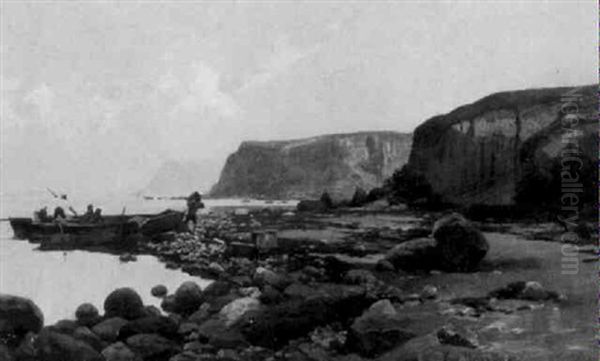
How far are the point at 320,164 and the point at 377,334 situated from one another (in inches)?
5749

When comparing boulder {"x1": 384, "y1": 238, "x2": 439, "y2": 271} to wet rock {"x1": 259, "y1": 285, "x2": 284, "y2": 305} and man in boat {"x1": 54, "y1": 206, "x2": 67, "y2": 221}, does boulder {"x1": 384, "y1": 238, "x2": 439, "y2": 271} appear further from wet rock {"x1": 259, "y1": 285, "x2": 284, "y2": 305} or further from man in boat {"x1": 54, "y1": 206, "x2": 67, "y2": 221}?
man in boat {"x1": 54, "y1": 206, "x2": 67, "y2": 221}

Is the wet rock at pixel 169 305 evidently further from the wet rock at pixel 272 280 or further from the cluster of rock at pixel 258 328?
the wet rock at pixel 272 280

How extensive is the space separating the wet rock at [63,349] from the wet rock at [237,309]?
2567 millimetres

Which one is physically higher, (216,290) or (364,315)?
(364,315)

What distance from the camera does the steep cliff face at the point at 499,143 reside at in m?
38.9

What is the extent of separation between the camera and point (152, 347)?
9570mm

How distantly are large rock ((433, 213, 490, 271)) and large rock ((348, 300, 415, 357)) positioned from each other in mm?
6119

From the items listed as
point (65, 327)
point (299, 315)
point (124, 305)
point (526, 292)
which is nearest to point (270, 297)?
point (299, 315)

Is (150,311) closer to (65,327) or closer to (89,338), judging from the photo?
(65,327)

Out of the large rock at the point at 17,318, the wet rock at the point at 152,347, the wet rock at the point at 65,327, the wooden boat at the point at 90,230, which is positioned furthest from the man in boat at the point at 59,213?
the wet rock at the point at 152,347

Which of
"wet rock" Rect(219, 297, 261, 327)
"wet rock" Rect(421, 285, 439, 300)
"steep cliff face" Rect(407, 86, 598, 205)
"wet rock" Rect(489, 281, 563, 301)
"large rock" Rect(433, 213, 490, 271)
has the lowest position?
"wet rock" Rect(219, 297, 261, 327)

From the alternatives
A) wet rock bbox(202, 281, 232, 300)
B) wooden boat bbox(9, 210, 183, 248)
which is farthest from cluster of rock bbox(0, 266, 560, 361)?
wooden boat bbox(9, 210, 183, 248)

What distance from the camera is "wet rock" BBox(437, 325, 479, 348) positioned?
829 cm

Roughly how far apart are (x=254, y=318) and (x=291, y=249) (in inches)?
474
